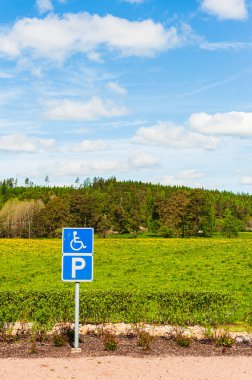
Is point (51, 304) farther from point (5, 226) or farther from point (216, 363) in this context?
point (5, 226)

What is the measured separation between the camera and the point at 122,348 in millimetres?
11375

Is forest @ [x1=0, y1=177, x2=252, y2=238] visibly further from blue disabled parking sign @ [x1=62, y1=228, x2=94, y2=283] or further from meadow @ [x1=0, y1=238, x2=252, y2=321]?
blue disabled parking sign @ [x1=62, y1=228, x2=94, y2=283]

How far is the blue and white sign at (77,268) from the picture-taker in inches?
440

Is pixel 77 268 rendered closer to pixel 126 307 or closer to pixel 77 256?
pixel 77 256

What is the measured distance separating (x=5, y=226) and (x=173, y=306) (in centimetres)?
11478

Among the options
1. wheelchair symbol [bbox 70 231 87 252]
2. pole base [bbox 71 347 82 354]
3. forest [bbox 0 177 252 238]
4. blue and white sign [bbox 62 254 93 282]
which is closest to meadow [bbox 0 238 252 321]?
pole base [bbox 71 347 82 354]

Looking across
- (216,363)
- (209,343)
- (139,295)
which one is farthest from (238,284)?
(216,363)

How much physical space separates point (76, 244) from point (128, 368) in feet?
9.65

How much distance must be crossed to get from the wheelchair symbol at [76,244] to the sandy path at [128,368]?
234 cm

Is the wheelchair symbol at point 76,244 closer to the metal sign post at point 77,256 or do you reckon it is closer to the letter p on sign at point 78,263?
the metal sign post at point 77,256

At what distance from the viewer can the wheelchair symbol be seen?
11.3 metres

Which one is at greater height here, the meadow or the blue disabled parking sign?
the blue disabled parking sign

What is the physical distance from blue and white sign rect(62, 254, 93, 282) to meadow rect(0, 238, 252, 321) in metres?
8.25

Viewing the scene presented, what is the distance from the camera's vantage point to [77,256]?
11242mm
